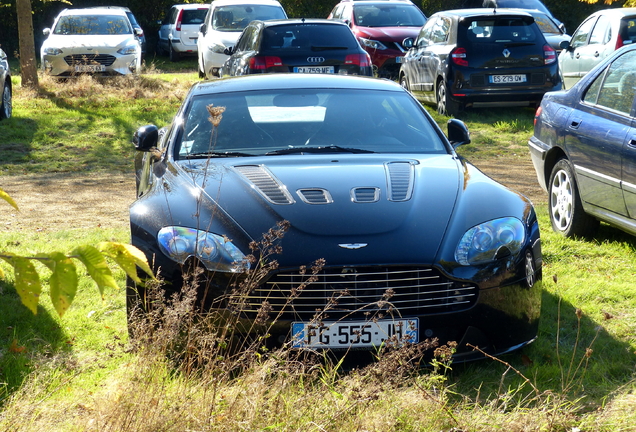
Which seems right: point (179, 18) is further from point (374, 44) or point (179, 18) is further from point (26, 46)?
point (26, 46)

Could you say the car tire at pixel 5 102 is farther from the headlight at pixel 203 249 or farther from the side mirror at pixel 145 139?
the headlight at pixel 203 249

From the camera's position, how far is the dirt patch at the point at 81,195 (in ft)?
24.3

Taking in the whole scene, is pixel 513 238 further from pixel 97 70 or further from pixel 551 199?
pixel 97 70

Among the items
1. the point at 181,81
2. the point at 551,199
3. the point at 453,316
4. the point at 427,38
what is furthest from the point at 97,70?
the point at 453,316

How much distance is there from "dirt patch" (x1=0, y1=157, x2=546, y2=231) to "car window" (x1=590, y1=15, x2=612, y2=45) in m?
3.71

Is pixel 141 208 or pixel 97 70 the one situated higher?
pixel 141 208

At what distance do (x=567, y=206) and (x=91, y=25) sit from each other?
45.4ft

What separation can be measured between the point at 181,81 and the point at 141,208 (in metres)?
14.1

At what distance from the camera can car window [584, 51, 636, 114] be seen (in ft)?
18.9

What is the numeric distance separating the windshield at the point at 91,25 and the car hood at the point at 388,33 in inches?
204

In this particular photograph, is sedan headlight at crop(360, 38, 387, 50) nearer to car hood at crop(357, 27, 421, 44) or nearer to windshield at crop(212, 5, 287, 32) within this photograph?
car hood at crop(357, 27, 421, 44)

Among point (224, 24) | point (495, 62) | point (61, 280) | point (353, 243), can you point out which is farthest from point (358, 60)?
point (61, 280)

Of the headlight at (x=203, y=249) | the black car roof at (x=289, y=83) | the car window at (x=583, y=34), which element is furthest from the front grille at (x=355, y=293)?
the car window at (x=583, y=34)

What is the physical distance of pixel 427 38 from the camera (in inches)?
566
